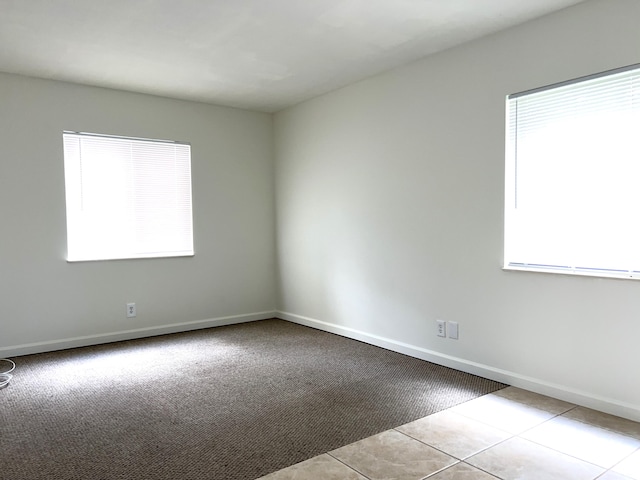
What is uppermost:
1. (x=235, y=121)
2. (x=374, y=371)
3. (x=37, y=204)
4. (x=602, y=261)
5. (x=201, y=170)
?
(x=235, y=121)

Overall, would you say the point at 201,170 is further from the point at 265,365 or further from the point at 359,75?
the point at 265,365

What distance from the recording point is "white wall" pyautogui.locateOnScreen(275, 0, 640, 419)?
276 centimetres

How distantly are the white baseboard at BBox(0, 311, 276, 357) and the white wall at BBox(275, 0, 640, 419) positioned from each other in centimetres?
68

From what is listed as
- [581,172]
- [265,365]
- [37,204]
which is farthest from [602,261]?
[37,204]

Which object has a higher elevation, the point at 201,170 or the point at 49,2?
the point at 49,2

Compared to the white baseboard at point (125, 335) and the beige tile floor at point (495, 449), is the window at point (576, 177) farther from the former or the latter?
the white baseboard at point (125, 335)

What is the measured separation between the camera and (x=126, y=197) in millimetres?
4648

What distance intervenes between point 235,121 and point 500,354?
3681 mm

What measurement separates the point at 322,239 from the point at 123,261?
200 centimetres

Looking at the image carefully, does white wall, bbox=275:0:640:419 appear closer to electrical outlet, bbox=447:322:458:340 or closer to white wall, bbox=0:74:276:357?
electrical outlet, bbox=447:322:458:340

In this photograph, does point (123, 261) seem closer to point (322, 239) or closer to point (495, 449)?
point (322, 239)

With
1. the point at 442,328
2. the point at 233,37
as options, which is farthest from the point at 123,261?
the point at 442,328

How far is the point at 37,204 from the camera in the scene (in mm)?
4141

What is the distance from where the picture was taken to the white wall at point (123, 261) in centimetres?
407
